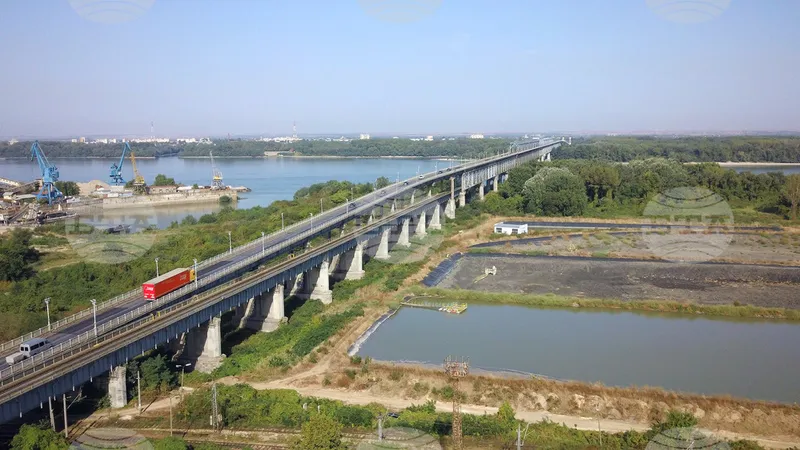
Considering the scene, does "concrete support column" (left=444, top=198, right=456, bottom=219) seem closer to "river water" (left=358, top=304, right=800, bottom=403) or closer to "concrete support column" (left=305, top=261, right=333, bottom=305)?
"river water" (left=358, top=304, right=800, bottom=403)

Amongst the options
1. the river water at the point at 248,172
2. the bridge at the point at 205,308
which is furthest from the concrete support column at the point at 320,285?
the river water at the point at 248,172

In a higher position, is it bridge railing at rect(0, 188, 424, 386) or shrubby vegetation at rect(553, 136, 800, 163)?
shrubby vegetation at rect(553, 136, 800, 163)

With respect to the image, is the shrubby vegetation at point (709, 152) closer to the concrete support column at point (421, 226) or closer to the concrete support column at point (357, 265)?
the concrete support column at point (421, 226)

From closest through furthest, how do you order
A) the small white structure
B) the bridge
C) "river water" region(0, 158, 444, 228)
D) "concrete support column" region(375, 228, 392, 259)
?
1. the bridge
2. "concrete support column" region(375, 228, 392, 259)
3. the small white structure
4. "river water" region(0, 158, 444, 228)

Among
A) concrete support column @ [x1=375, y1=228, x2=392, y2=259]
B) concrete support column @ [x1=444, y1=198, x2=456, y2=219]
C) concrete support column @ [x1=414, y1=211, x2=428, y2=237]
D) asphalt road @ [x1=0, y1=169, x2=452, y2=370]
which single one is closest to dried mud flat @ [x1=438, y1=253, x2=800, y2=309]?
concrete support column @ [x1=375, y1=228, x2=392, y2=259]

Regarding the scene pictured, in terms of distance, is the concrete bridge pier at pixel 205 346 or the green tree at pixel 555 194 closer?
the concrete bridge pier at pixel 205 346

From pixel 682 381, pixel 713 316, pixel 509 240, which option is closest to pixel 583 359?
pixel 682 381
